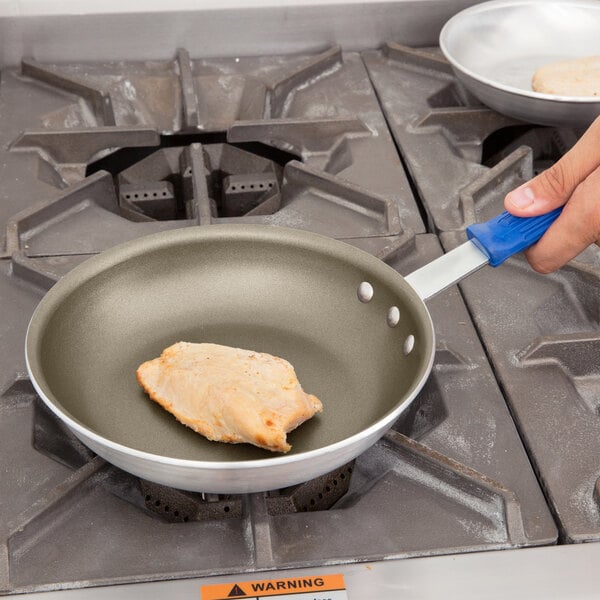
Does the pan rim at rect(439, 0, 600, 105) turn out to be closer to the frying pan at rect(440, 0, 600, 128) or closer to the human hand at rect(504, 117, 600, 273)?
the frying pan at rect(440, 0, 600, 128)

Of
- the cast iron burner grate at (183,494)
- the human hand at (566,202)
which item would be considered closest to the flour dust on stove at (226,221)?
the cast iron burner grate at (183,494)

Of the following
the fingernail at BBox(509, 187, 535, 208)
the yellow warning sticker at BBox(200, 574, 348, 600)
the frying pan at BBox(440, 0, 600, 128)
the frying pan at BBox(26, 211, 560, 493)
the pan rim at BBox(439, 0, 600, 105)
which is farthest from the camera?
the frying pan at BBox(440, 0, 600, 128)

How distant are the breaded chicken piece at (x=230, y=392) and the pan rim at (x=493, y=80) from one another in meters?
0.53

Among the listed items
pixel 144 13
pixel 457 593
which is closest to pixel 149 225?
pixel 144 13

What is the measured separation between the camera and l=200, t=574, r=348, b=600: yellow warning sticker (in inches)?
25.8

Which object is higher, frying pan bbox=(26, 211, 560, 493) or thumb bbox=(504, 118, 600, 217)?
thumb bbox=(504, 118, 600, 217)

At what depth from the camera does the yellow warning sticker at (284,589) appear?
656 millimetres

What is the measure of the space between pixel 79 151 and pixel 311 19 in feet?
1.38

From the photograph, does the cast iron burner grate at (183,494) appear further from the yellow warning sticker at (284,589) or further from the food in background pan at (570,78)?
the food in background pan at (570,78)

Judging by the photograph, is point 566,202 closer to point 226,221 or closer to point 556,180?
point 556,180

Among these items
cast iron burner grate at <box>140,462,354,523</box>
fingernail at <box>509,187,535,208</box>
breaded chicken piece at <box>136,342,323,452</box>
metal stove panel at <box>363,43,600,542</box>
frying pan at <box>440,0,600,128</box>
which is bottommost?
cast iron burner grate at <box>140,462,354,523</box>

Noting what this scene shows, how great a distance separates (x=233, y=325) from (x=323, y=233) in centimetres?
19

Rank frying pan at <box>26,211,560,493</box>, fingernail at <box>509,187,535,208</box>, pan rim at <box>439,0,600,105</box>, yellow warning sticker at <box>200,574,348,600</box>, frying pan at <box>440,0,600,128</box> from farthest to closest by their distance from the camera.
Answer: frying pan at <box>440,0,600,128</box>, pan rim at <box>439,0,600,105</box>, fingernail at <box>509,187,535,208</box>, frying pan at <box>26,211,560,493</box>, yellow warning sticker at <box>200,574,348,600</box>

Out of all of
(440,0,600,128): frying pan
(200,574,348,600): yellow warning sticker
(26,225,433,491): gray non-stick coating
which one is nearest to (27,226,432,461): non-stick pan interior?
(26,225,433,491): gray non-stick coating
